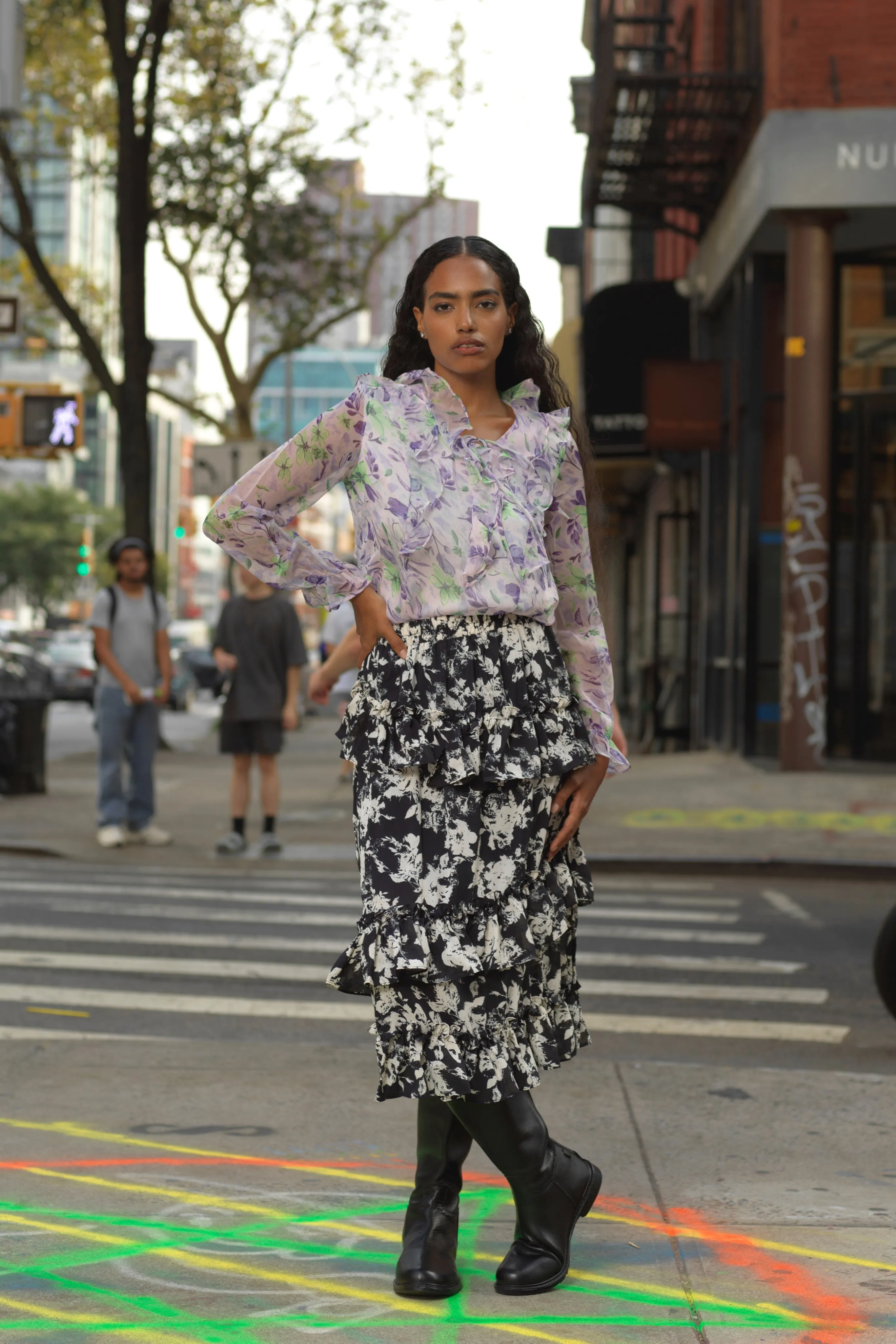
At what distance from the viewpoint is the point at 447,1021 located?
3221 millimetres

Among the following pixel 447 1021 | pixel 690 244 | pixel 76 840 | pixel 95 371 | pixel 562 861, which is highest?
pixel 690 244

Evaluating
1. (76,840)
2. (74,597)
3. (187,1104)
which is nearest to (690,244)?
(76,840)

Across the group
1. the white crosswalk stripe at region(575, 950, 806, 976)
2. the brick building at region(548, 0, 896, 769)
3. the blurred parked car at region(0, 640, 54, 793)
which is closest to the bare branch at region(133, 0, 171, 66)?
the brick building at region(548, 0, 896, 769)

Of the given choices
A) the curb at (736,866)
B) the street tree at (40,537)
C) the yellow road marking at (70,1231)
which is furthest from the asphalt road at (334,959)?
the street tree at (40,537)

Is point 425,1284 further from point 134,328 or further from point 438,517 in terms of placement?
point 134,328

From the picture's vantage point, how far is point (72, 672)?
3997cm

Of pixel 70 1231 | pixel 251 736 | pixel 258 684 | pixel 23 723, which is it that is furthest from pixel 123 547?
pixel 70 1231

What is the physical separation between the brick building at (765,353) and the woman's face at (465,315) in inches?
472

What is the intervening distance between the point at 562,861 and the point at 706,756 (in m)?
13.9

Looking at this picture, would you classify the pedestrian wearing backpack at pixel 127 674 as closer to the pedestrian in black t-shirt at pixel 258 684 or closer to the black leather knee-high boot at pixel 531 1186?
the pedestrian in black t-shirt at pixel 258 684

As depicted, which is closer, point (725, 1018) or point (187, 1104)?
point (187, 1104)

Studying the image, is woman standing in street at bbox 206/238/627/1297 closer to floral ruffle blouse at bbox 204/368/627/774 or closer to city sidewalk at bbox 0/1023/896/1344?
floral ruffle blouse at bbox 204/368/627/774

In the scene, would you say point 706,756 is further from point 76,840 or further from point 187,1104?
point 187,1104

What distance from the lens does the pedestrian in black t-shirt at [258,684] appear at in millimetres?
11000
